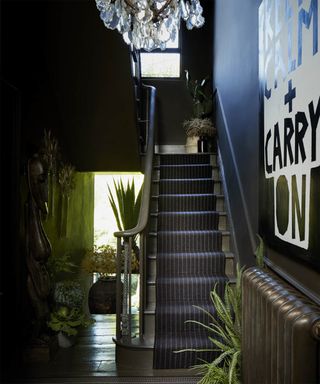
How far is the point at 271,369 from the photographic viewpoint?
5.14ft

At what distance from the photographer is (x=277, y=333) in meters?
1.51

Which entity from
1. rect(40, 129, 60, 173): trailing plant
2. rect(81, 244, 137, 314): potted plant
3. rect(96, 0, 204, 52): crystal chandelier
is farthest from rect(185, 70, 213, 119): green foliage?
rect(96, 0, 204, 52): crystal chandelier

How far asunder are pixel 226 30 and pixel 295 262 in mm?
3429

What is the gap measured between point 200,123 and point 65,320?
3.20m

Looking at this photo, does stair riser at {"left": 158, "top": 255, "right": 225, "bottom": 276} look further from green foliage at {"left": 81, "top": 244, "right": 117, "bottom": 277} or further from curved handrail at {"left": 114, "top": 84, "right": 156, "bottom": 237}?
green foliage at {"left": 81, "top": 244, "right": 117, "bottom": 277}

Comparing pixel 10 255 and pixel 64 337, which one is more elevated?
pixel 10 255

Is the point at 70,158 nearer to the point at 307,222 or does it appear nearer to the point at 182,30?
the point at 182,30

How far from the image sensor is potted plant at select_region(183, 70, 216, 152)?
5.42 meters

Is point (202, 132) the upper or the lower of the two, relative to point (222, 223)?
upper

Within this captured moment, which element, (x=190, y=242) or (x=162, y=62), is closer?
(x=190, y=242)

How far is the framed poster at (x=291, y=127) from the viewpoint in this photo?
158cm

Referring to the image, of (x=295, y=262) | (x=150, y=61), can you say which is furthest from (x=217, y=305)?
(x=150, y=61)

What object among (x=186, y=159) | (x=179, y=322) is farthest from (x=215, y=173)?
(x=179, y=322)

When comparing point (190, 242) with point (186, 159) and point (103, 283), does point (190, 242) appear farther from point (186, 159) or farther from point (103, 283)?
point (186, 159)
